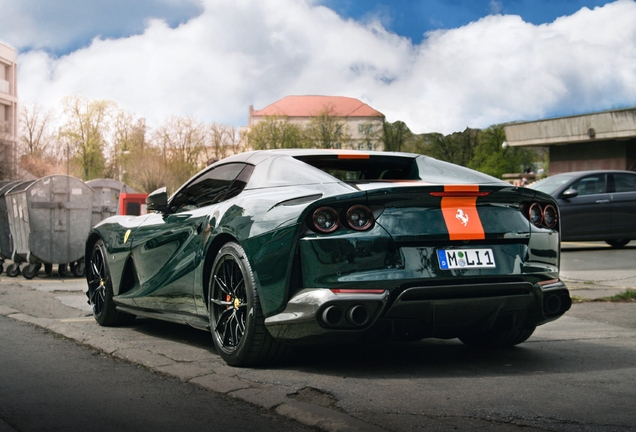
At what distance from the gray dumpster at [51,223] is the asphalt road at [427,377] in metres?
6.80

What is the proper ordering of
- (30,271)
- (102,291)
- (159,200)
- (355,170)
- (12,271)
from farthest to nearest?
(12,271) < (30,271) < (102,291) < (159,200) < (355,170)

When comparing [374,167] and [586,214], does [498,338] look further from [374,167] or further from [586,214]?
[586,214]

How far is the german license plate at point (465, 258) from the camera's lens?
4535 mm

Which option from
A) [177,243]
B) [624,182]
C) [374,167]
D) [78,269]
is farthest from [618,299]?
[78,269]

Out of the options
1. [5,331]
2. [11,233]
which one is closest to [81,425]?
[5,331]

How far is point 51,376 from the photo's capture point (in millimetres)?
A: 4742

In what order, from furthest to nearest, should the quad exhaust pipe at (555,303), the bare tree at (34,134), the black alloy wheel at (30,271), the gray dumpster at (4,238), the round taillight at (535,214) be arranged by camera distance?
the bare tree at (34,134) → the gray dumpster at (4,238) → the black alloy wheel at (30,271) → the round taillight at (535,214) → the quad exhaust pipe at (555,303)

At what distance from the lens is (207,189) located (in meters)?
5.94

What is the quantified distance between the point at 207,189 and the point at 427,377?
2.18 meters

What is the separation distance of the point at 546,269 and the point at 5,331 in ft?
13.6

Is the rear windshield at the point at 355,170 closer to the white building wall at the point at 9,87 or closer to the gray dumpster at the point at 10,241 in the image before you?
the gray dumpster at the point at 10,241

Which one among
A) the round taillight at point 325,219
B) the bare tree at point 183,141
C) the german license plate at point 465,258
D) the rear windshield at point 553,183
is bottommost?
the german license plate at point 465,258

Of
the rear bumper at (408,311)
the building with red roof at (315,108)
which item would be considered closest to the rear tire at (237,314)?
the rear bumper at (408,311)

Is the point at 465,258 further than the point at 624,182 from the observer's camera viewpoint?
No
